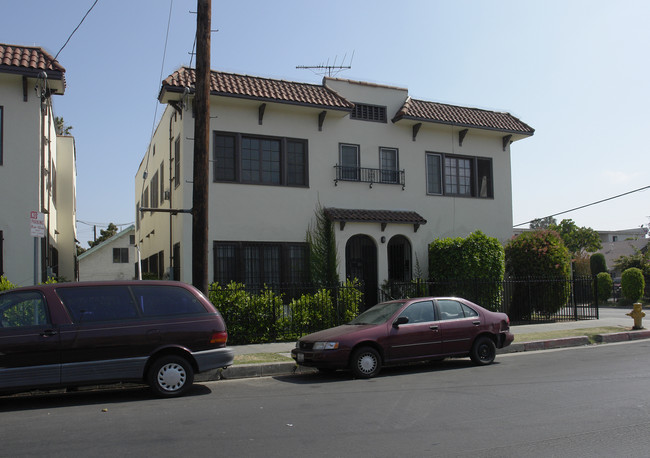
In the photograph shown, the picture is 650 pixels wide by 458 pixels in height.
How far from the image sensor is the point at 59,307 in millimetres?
8031

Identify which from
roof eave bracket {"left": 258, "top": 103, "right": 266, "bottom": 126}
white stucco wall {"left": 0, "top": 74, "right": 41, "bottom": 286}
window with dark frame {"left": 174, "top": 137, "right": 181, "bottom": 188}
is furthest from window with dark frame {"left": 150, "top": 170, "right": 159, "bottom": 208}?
white stucco wall {"left": 0, "top": 74, "right": 41, "bottom": 286}

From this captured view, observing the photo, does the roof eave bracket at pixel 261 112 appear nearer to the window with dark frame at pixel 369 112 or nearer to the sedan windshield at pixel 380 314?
the window with dark frame at pixel 369 112

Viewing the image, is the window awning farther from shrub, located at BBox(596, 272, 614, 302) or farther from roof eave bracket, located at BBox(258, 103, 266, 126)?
shrub, located at BBox(596, 272, 614, 302)

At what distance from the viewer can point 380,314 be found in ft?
36.7

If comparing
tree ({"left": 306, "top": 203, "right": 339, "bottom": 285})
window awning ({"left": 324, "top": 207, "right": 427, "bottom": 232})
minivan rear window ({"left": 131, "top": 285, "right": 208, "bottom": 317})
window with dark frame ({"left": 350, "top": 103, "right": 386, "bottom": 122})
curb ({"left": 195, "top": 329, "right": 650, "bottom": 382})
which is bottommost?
curb ({"left": 195, "top": 329, "right": 650, "bottom": 382})

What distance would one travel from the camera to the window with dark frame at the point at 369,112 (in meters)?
18.7

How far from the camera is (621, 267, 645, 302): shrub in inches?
1284

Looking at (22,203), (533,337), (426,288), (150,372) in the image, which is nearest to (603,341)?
(533,337)

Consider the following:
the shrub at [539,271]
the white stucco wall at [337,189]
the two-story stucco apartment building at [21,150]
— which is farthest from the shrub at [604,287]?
the two-story stucco apartment building at [21,150]

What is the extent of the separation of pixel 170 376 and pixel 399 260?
12.0 meters

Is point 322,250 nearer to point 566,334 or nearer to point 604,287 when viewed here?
point 566,334

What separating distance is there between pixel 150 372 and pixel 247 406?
1612mm

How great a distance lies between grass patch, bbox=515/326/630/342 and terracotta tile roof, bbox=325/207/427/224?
16.4ft

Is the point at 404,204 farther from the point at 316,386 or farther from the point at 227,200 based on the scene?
the point at 316,386
